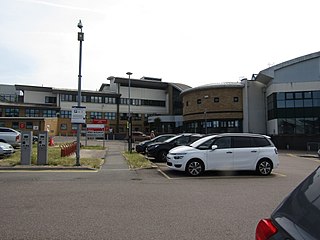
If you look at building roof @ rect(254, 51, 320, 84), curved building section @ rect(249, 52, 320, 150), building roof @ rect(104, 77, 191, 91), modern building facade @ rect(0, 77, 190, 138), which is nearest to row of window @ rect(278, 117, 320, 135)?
curved building section @ rect(249, 52, 320, 150)

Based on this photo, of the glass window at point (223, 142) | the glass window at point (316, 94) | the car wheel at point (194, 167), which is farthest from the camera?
the glass window at point (316, 94)

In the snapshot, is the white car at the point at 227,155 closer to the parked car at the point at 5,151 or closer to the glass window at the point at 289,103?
the parked car at the point at 5,151

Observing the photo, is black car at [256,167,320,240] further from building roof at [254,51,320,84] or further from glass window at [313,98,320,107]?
building roof at [254,51,320,84]

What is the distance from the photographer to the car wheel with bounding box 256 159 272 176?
13.1 metres


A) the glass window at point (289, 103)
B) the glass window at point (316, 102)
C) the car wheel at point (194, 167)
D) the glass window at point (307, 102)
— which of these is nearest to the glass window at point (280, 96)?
the glass window at point (289, 103)

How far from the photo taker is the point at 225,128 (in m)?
50.2

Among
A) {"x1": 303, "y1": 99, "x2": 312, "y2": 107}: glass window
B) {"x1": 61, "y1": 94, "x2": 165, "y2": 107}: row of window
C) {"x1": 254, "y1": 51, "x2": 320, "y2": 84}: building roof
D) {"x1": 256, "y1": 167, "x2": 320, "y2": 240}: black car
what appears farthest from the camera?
{"x1": 61, "y1": 94, "x2": 165, "y2": 107}: row of window

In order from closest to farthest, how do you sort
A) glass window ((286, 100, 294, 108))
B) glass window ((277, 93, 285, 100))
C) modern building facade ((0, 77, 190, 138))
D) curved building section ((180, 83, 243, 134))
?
glass window ((286, 100, 294, 108))
glass window ((277, 93, 285, 100))
curved building section ((180, 83, 243, 134))
modern building facade ((0, 77, 190, 138))

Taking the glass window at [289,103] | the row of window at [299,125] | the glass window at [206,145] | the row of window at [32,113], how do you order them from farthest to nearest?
1. the row of window at [32,113]
2. the glass window at [289,103]
3. the row of window at [299,125]
4. the glass window at [206,145]

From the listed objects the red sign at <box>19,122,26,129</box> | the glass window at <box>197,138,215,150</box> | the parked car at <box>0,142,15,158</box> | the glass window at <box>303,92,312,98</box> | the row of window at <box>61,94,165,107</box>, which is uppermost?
the row of window at <box>61,94,165,107</box>

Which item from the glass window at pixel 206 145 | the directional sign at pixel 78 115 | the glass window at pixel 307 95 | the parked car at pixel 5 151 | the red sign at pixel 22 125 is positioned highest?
the glass window at pixel 307 95

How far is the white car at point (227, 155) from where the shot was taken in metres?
12.7

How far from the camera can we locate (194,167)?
12.6 meters

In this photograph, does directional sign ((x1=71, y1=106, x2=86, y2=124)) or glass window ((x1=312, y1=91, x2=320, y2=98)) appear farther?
glass window ((x1=312, y1=91, x2=320, y2=98))
